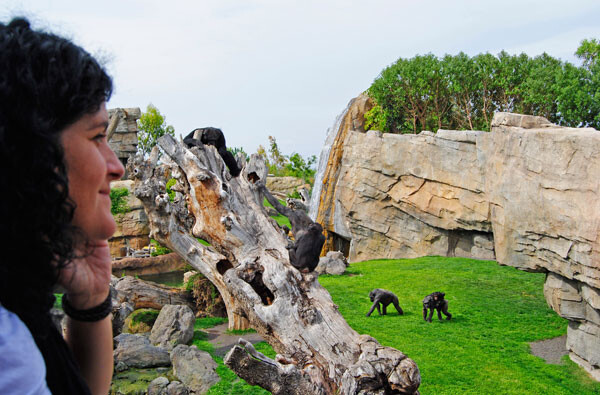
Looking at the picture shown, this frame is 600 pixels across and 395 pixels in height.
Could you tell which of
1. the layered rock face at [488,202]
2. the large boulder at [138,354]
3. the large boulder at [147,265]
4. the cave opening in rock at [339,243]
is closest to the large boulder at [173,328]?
the large boulder at [138,354]

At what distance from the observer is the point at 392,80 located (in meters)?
18.3

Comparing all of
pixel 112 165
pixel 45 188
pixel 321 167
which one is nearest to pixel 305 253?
pixel 112 165

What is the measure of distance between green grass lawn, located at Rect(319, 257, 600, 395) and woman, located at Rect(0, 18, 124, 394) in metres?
5.26

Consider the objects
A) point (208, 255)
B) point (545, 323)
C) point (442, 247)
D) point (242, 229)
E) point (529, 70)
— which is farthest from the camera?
point (529, 70)

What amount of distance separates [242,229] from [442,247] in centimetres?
974

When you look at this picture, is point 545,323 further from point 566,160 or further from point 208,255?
point 208,255

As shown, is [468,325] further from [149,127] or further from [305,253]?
[149,127]

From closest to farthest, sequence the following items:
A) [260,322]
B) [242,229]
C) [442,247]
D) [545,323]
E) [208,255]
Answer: [260,322], [242,229], [208,255], [545,323], [442,247]

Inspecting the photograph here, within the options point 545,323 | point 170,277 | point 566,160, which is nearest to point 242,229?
point 566,160

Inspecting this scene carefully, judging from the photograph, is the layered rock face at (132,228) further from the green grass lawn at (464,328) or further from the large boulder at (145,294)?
the large boulder at (145,294)

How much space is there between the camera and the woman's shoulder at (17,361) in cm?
53

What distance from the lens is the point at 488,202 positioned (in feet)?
35.8

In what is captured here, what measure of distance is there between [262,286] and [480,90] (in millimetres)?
15555

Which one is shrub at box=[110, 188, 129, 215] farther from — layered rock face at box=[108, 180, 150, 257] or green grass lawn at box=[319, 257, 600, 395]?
green grass lawn at box=[319, 257, 600, 395]
